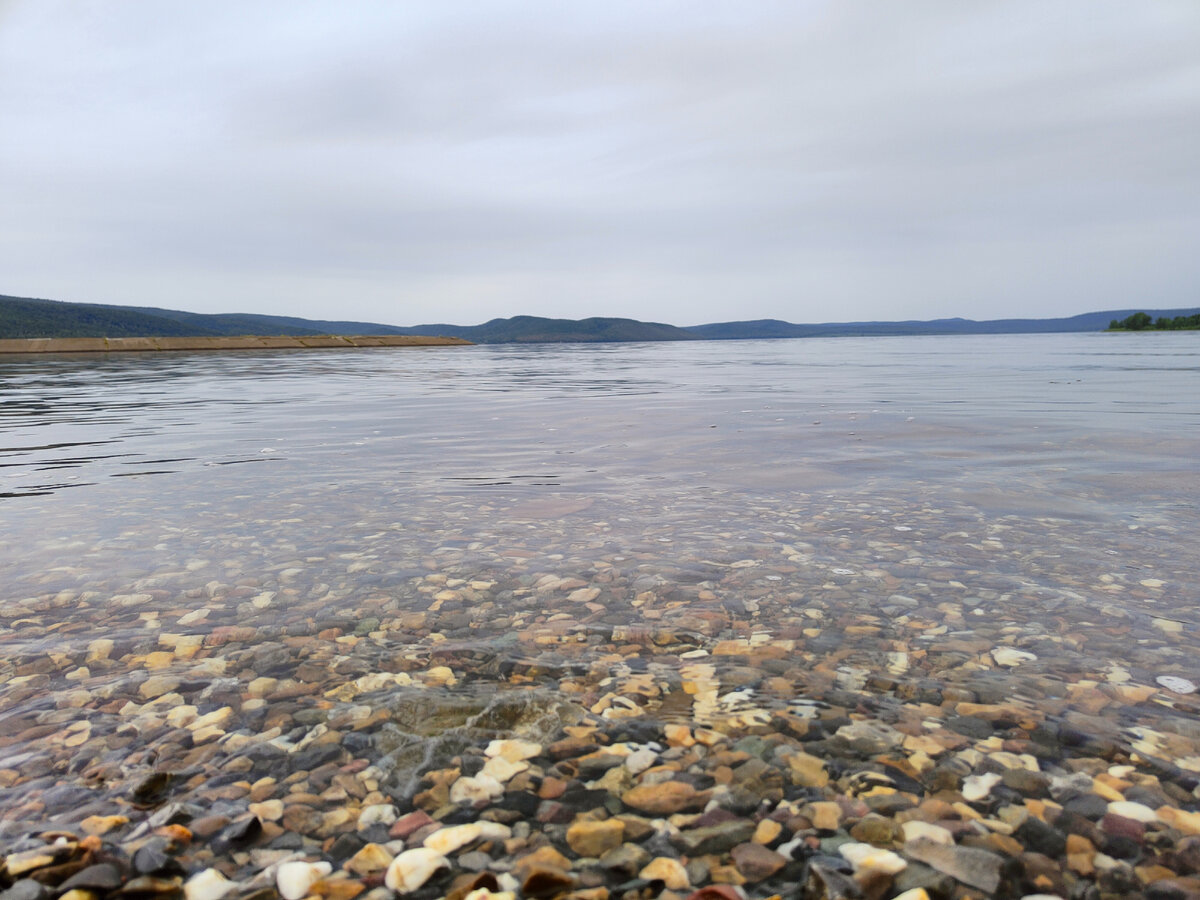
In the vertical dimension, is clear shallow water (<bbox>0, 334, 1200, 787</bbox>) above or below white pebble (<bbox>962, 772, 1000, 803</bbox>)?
above

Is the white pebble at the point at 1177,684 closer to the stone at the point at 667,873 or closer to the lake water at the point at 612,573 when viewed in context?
the lake water at the point at 612,573

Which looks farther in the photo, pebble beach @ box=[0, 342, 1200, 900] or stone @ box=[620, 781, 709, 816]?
stone @ box=[620, 781, 709, 816]

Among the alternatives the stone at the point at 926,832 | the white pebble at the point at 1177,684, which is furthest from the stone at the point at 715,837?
the white pebble at the point at 1177,684

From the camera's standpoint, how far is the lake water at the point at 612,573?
3852 millimetres

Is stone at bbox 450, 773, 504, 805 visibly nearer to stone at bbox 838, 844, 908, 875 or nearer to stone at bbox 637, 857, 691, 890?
Result: stone at bbox 637, 857, 691, 890

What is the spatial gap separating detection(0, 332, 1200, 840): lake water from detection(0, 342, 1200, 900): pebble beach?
0.03m

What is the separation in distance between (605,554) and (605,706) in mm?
2628

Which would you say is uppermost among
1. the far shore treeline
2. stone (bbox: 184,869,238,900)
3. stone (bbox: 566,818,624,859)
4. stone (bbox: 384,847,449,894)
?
the far shore treeline

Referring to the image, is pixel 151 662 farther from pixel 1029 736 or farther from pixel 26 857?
→ pixel 1029 736

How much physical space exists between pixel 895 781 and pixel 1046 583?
3191 mm

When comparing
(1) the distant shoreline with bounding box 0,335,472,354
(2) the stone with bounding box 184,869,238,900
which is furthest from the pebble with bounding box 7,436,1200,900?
(1) the distant shoreline with bounding box 0,335,472,354

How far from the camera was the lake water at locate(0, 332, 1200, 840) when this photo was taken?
12.6ft

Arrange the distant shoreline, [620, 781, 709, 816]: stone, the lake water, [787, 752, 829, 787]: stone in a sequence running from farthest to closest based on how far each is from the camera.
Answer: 1. the distant shoreline
2. the lake water
3. [787, 752, 829, 787]: stone
4. [620, 781, 709, 816]: stone

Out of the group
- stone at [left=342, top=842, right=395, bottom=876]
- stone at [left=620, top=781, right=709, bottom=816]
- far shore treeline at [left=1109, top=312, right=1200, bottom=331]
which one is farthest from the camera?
far shore treeline at [left=1109, top=312, right=1200, bottom=331]
